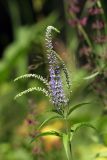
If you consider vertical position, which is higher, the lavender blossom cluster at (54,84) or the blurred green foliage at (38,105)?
the blurred green foliage at (38,105)

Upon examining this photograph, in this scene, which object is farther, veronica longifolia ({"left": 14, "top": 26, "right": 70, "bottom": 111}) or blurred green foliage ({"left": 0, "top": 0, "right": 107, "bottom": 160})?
blurred green foliage ({"left": 0, "top": 0, "right": 107, "bottom": 160})

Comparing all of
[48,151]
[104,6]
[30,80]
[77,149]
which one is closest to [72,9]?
[104,6]

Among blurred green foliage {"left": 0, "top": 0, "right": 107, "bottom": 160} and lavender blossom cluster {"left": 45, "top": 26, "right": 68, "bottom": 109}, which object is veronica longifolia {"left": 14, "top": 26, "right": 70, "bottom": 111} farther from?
blurred green foliage {"left": 0, "top": 0, "right": 107, "bottom": 160}

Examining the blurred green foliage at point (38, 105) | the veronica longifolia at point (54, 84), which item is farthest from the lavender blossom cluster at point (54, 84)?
the blurred green foliage at point (38, 105)

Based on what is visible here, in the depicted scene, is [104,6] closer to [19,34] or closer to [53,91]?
[53,91]

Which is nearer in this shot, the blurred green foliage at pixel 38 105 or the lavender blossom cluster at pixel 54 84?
the lavender blossom cluster at pixel 54 84

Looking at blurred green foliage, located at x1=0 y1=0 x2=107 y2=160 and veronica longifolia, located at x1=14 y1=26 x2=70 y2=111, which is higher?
blurred green foliage, located at x1=0 y1=0 x2=107 y2=160

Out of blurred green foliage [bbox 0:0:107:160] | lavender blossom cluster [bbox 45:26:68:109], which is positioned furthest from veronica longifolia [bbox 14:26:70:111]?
blurred green foliage [bbox 0:0:107:160]

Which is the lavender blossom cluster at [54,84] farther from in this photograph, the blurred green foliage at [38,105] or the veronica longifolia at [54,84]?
the blurred green foliage at [38,105]

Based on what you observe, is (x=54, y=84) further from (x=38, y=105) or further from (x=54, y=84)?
(x=38, y=105)

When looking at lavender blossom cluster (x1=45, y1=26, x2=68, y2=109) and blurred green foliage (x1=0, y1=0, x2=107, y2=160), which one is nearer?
lavender blossom cluster (x1=45, y1=26, x2=68, y2=109)

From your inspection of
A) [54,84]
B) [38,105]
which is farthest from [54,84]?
[38,105]
